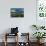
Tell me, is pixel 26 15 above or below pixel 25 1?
below

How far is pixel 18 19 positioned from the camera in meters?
7.50

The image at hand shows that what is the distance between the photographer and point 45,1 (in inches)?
294

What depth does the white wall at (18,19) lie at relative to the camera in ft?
24.4

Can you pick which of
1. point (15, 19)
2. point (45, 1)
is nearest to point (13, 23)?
point (15, 19)

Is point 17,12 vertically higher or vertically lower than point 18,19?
higher

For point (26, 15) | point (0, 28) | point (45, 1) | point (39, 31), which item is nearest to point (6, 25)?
point (0, 28)

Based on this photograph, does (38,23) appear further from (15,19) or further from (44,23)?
(15,19)

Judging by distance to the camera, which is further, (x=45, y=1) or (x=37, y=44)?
(x=45, y=1)

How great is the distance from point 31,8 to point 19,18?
2.25 feet

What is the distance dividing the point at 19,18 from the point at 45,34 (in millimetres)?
1345

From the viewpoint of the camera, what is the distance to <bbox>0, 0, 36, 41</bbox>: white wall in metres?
7.44

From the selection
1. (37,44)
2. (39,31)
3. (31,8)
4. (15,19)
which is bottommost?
(37,44)

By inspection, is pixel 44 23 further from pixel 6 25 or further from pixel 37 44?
pixel 6 25

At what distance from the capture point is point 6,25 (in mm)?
7488
